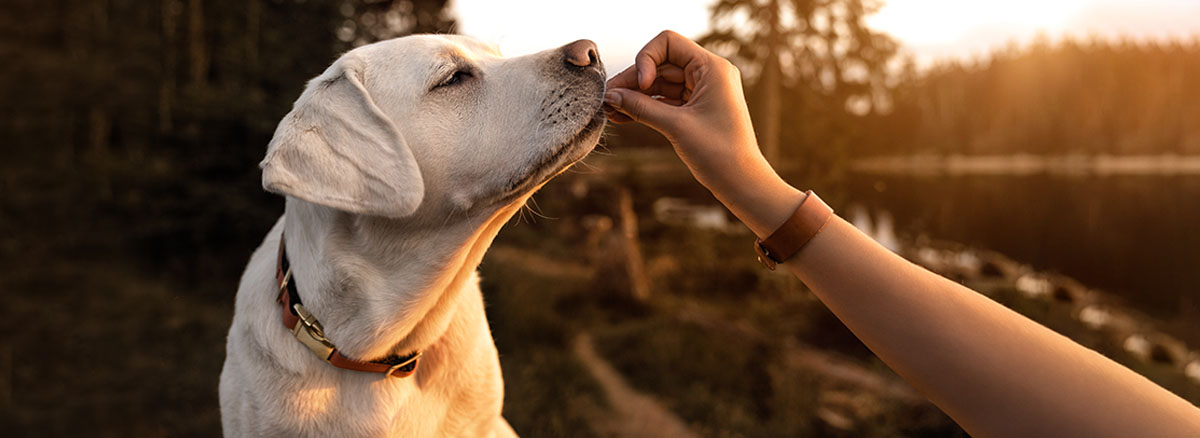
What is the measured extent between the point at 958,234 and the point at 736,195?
57.5 ft

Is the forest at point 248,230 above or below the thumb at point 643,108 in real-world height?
below

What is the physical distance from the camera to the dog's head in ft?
6.57

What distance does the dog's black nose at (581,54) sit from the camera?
7.06 feet

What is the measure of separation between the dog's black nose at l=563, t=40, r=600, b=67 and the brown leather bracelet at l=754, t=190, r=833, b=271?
2.98 feet

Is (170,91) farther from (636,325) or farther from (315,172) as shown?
(315,172)

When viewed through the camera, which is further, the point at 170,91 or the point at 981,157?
the point at 981,157

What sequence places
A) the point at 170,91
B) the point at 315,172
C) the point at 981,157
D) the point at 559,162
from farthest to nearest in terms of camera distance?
the point at 981,157, the point at 170,91, the point at 559,162, the point at 315,172

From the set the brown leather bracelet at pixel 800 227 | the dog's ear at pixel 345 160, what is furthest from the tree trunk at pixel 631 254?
the brown leather bracelet at pixel 800 227

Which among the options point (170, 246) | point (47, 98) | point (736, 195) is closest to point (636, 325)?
point (170, 246)

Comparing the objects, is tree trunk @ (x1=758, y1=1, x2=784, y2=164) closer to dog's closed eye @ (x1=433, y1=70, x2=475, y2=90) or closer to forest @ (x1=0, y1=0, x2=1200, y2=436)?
forest @ (x1=0, y1=0, x2=1200, y2=436)

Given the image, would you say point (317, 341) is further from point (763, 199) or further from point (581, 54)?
point (763, 199)

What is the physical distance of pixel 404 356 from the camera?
2.38 meters

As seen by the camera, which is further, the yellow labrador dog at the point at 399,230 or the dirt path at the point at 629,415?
the dirt path at the point at 629,415

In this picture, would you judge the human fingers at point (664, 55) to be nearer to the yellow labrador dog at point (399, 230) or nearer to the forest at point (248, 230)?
the yellow labrador dog at point (399, 230)
